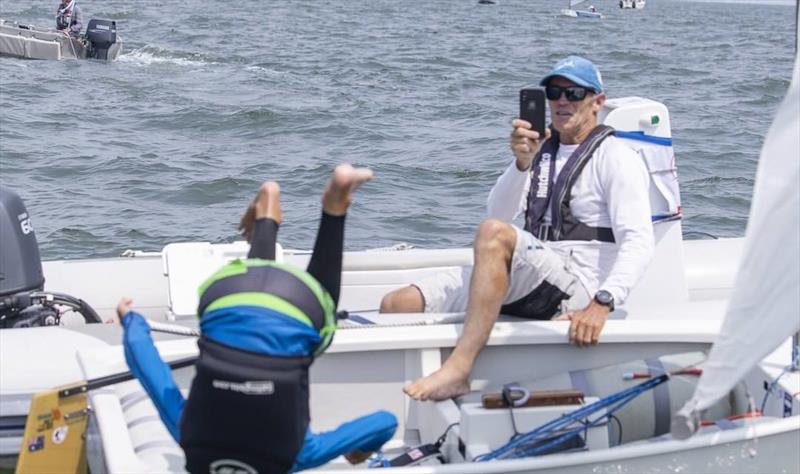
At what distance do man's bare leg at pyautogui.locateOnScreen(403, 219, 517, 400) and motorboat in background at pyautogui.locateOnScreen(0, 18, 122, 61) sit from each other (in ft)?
55.8

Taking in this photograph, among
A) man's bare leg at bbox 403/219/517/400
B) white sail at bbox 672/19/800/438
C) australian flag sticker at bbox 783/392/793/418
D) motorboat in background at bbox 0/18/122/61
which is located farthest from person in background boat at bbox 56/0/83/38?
white sail at bbox 672/19/800/438

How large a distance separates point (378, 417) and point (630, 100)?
219 cm

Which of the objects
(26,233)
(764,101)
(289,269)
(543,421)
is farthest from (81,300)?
(764,101)

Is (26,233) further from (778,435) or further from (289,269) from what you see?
(778,435)

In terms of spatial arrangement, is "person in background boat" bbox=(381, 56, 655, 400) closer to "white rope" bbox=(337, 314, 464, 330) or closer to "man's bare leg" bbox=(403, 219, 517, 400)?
"man's bare leg" bbox=(403, 219, 517, 400)

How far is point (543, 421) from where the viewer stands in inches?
135

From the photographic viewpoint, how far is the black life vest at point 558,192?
395cm

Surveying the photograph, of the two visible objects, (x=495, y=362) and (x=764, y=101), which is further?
(x=764, y=101)

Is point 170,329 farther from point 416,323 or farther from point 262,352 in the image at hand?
point 262,352

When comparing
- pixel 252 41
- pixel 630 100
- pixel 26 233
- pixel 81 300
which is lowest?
pixel 252 41

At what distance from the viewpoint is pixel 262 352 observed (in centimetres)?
244

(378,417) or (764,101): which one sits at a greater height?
(378,417)

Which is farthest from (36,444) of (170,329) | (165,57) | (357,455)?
(165,57)

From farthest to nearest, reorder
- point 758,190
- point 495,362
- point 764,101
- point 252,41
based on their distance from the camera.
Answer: point 252,41
point 764,101
point 495,362
point 758,190
